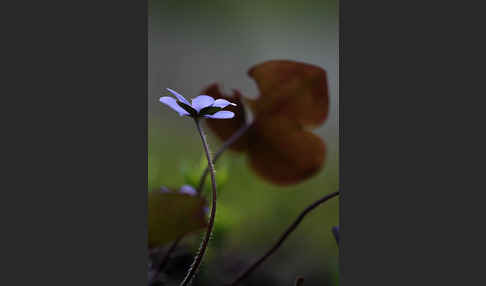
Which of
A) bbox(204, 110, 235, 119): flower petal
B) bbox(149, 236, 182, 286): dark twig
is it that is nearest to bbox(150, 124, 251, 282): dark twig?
bbox(149, 236, 182, 286): dark twig

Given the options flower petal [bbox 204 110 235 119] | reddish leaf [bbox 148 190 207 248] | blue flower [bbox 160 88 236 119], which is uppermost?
blue flower [bbox 160 88 236 119]

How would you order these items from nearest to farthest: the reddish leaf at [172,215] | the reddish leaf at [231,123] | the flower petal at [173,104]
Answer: the flower petal at [173,104], the reddish leaf at [172,215], the reddish leaf at [231,123]

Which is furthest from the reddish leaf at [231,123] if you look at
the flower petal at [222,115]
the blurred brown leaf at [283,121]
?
the flower petal at [222,115]

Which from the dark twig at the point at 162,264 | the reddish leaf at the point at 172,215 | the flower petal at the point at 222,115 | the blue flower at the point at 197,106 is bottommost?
the dark twig at the point at 162,264

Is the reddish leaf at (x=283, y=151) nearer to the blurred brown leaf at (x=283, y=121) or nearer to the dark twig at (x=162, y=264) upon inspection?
the blurred brown leaf at (x=283, y=121)

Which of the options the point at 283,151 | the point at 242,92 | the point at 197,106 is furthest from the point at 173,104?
the point at 283,151

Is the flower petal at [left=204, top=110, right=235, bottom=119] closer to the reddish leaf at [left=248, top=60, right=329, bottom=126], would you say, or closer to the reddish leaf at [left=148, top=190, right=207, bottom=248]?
the reddish leaf at [left=148, top=190, right=207, bottom=248]

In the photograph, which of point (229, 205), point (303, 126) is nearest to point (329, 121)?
point (303, 126)
